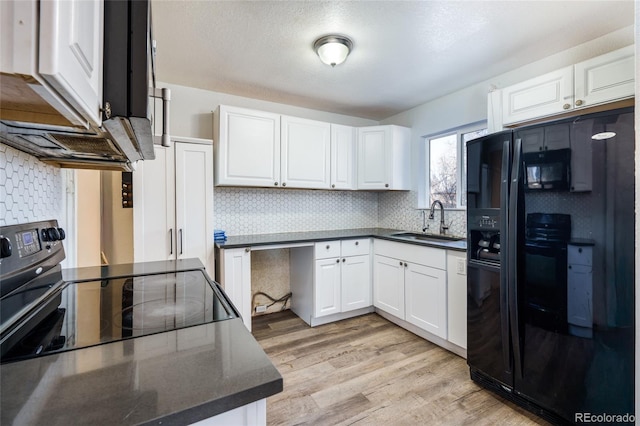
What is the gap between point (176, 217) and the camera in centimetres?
237

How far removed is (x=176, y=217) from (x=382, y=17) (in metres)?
2.08

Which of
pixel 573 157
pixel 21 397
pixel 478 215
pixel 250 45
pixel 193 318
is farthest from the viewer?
pixel 250 45

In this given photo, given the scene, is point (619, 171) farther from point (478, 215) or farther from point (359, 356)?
point (359, 356)

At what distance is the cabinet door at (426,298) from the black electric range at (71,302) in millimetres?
1886

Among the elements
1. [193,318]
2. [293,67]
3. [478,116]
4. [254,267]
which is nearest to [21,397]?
[193,318]

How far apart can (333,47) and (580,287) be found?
6.58 feet

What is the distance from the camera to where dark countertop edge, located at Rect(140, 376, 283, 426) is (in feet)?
1.46

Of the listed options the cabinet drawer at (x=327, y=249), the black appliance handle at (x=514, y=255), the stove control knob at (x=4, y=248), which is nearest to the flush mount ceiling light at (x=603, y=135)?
the black appliance handle at (x=514, y=255)

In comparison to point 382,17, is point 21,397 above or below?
below

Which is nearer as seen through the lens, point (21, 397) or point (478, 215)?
point (21, 397)

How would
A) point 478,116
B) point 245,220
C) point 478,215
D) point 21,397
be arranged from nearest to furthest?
point 21,397, point 478,215, point 478,116, point 245,220

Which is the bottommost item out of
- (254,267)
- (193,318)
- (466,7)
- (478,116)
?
(254,267)

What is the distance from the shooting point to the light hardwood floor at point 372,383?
1658mm

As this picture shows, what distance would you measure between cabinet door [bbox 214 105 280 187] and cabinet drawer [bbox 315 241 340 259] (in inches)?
30.1
